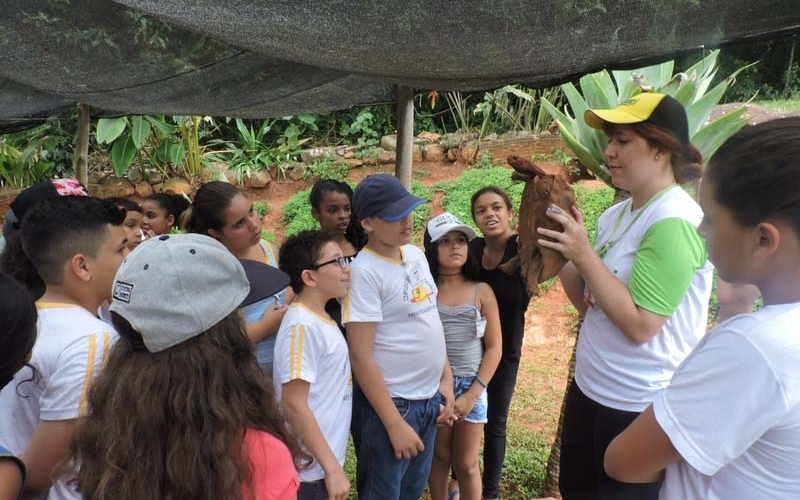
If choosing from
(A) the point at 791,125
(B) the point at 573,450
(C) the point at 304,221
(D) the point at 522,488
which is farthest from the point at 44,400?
(C) the point at 304,221

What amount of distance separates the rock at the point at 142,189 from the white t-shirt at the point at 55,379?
8708 millimetres

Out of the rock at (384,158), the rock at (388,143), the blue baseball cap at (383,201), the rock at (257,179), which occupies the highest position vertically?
the rock at (388,143)

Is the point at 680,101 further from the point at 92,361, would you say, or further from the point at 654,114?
the point at 92,361

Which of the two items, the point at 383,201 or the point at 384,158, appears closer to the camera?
the point at 383,201

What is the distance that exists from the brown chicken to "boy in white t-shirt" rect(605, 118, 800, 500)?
83cm

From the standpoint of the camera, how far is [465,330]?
2.85 m

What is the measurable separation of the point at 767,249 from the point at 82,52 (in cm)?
257

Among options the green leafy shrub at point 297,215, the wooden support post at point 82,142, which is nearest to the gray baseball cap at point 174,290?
the wooden support post at point 82,142

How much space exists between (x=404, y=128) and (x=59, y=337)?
217cm

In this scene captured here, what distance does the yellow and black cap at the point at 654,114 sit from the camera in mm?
1748

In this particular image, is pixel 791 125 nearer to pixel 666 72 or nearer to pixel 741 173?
pixel 741 173

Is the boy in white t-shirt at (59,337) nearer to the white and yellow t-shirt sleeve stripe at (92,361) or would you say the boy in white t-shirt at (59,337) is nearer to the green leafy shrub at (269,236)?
the white and yellow t-shirt sleeve stripe at (92,361)

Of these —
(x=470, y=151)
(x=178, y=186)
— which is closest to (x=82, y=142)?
(x=178, y=186)

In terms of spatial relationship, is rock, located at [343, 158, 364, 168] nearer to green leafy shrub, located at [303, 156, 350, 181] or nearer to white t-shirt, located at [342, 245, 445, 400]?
green leafy shrub, located at [303, 156, 350, 181]
